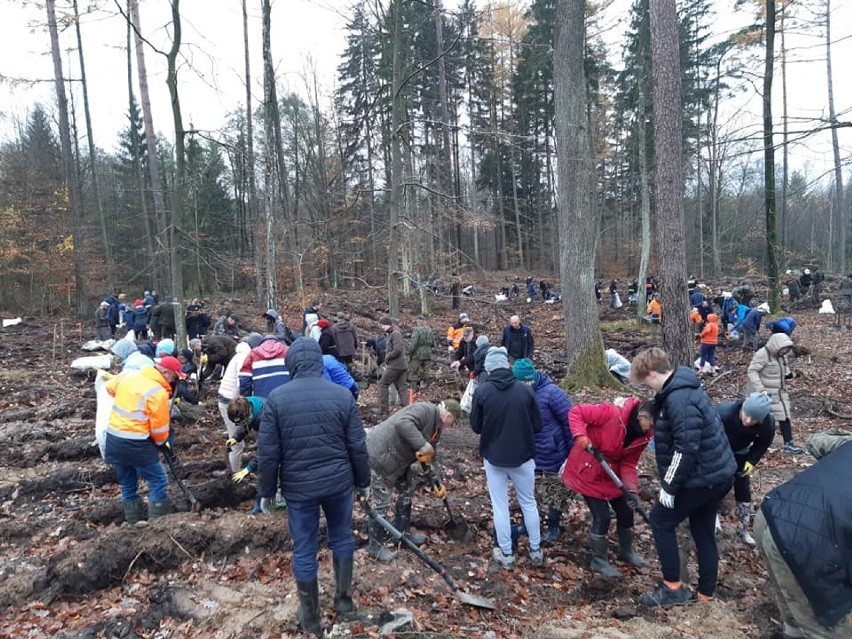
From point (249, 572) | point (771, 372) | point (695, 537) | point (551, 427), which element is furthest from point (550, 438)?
point (771, 372)

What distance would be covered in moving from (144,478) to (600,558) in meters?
4.37

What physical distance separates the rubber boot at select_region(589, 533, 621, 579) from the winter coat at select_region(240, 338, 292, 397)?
3800mm

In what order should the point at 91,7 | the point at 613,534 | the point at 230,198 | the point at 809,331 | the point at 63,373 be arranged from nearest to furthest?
1. the point at 613,534
2. the point at 91,7
3. the point at 63,373
4. the point at 809,331
5. the point at 230,198

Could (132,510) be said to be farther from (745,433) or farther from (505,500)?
(745,433)

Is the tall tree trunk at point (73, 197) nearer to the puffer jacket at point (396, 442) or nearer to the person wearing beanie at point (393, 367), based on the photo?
the person wearing beanie at point (393, 367)

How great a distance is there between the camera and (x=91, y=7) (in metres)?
9.98

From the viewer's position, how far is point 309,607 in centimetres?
354

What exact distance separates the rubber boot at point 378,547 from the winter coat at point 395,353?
4.75 m

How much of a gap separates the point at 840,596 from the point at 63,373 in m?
14.5

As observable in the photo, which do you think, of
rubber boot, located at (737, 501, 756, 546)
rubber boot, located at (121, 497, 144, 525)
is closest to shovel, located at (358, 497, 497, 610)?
rubber boot, located at (121, 497, 144, 525)

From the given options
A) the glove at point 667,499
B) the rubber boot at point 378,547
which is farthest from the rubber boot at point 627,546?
the rubber boot at point 378,547

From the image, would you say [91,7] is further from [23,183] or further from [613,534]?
[23,183]

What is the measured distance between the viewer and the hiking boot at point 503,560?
441 centimetres

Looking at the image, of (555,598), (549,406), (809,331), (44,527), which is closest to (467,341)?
(549,406)
